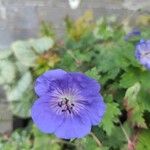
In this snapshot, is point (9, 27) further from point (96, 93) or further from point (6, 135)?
point (96, 93)

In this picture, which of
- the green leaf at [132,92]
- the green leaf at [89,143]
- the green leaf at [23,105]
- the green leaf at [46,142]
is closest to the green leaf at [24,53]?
the green leaf at [23,105]

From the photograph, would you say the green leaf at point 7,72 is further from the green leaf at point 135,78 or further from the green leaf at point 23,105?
the green leaf at point 135,78

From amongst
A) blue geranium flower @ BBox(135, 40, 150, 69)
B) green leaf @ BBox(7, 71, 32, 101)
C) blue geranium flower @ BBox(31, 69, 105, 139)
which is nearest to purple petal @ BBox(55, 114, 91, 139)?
blue geranium flower @ BBox(31, 69, 105, 139)

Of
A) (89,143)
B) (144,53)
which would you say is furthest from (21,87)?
(144,53)

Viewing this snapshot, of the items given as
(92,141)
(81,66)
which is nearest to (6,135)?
(81,66)

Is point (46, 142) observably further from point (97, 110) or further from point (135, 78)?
point (97, 110)

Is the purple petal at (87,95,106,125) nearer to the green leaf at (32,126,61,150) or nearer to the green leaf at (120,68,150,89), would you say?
the green leaf at (120,68,150,89)
